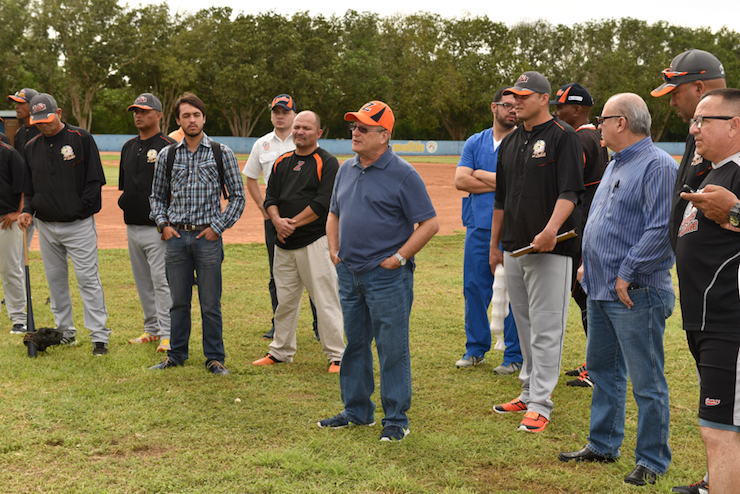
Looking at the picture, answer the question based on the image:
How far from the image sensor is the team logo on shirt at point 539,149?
15.8ft

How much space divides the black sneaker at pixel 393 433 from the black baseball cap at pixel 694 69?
2760 mm

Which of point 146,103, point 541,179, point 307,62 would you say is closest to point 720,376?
point 541,179

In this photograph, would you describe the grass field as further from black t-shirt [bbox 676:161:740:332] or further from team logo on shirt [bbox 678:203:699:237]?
team logo on shirt [bbox 678:203:699:237]

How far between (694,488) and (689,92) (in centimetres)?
231

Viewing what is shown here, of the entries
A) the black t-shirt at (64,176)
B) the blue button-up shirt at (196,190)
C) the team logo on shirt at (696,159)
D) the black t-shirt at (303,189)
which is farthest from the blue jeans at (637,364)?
the black t-shirt at (64,176)

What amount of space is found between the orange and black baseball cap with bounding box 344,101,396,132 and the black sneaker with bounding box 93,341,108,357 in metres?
3.80

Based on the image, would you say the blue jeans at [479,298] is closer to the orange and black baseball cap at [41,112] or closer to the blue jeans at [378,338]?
the blue jeans at [378,338]

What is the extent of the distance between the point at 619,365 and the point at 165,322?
4.68 m

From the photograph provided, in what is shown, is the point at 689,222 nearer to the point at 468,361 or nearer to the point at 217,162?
the point at 468,361

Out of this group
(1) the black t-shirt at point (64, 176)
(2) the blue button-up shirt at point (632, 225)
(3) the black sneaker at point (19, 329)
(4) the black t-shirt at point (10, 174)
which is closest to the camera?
(2) the blue button-up shirt at point (632, 225)

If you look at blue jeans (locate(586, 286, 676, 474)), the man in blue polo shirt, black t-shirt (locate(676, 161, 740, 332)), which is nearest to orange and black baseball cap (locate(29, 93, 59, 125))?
the man in blue polo shirt

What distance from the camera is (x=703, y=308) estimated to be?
10.1 feet

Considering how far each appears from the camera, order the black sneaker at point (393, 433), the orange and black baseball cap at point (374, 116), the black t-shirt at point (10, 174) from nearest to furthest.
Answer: the orange and black baseball cap at point (374, 116), the black sneaker at point (393, 433), the black t-shirt at point (10, 174)

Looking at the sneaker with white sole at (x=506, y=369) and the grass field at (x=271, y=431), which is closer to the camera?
the grass field at (x=271, y=431)
